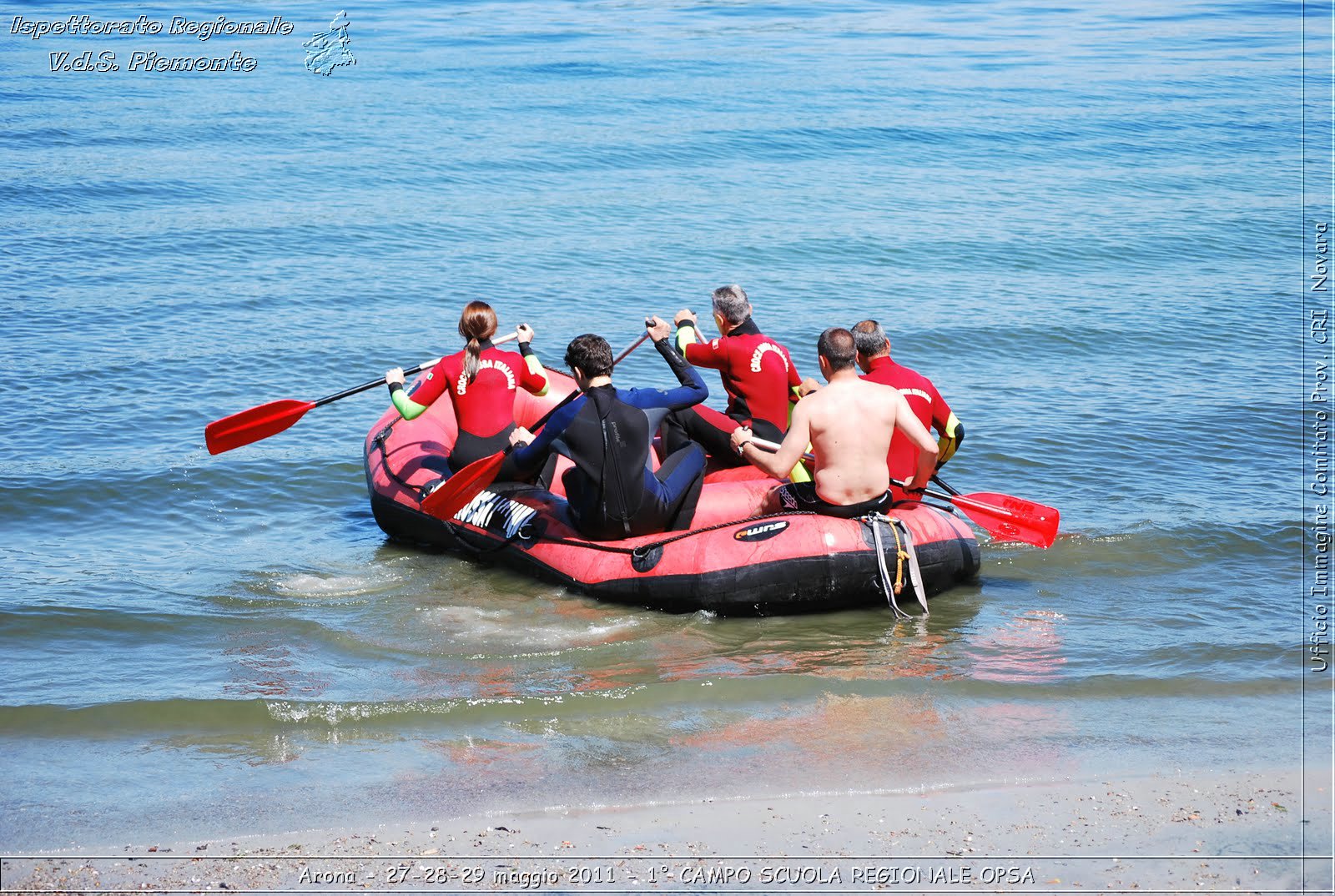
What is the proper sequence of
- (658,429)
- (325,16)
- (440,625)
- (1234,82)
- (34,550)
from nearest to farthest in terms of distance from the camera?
(440,625) < (658,429) < (34,550) < (1234,82) < (325,16)

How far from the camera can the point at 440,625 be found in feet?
25.7

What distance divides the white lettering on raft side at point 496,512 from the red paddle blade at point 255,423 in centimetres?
153

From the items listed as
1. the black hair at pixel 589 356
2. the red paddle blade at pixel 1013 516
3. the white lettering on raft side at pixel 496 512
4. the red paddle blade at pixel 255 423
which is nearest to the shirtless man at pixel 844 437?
the red paddle blade at pixel 1013 516

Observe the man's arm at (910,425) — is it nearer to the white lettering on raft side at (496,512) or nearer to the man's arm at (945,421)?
the man's arm at (945,421)

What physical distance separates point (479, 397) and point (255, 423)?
182 cm

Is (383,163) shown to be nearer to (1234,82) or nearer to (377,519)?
(377,519)

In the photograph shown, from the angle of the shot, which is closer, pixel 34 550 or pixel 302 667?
pixel 302 667

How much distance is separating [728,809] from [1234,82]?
1056 inches

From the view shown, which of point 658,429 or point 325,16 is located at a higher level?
point 325,16

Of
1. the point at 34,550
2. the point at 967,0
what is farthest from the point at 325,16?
the point at 34,550

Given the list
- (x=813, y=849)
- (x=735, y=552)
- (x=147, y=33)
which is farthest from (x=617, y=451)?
(x=147, y=33)

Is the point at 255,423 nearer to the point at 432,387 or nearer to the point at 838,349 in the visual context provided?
the point at 432,387

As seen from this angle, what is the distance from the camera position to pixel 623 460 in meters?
7.56

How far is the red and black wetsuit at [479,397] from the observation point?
8.55 meters
